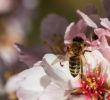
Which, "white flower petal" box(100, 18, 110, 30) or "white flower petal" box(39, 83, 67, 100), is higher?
"white flower petal" box(100, 18, 110, 30)

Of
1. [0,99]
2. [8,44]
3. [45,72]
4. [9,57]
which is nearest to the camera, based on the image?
[45,72]

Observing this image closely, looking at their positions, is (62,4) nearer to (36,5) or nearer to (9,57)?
(36,5)

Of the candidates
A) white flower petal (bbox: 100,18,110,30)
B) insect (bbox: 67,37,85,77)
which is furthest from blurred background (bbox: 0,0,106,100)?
white flower petal (bbox: 100,18,110,30)

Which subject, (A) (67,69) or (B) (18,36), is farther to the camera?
(B) (18,36)

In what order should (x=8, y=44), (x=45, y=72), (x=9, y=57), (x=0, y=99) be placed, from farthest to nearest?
1. (x=8, y=44)
2. (x=9, y=57)
3. (x=0, y=99)
4. (x=45, y=72)

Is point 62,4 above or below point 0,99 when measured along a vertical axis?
above

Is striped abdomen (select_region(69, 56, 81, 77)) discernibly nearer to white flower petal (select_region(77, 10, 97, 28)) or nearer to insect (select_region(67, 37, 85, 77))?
insect (select_region(67, 37, 85, 77))

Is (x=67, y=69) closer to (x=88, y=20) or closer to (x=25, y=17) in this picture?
(x=88, y=20)

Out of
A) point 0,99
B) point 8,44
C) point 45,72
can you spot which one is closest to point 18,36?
point 8,44
